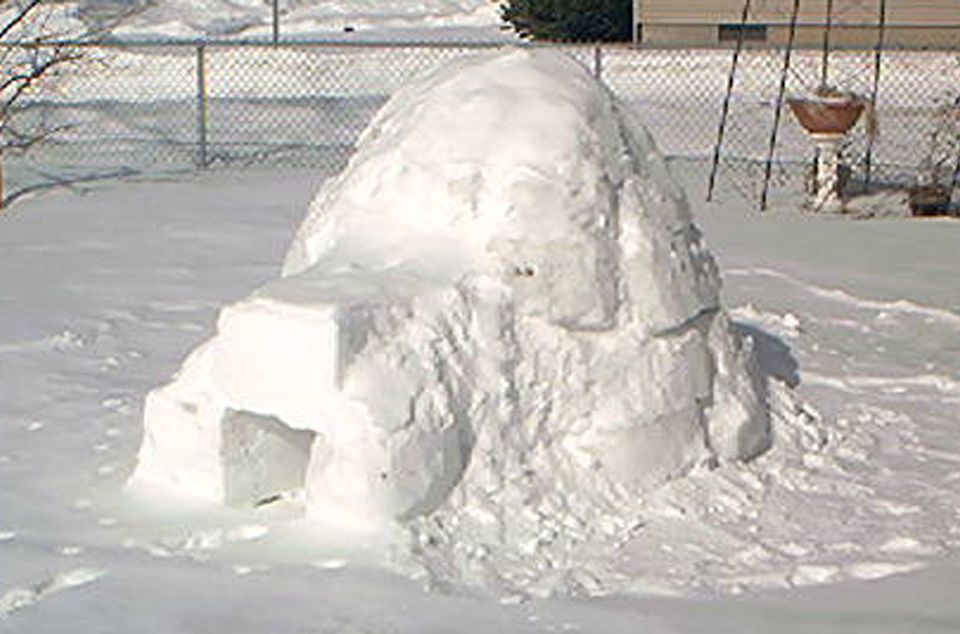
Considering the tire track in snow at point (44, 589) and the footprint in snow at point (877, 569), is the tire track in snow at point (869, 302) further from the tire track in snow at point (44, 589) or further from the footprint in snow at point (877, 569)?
the tire track in snow at point (44, 589)

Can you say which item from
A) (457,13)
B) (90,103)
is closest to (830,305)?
(90,103)

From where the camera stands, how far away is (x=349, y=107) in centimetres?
2036

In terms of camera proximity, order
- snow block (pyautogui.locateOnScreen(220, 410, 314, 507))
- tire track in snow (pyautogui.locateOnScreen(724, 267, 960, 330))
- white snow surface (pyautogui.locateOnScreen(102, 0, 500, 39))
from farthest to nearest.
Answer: white snow surface (pyautogui.locateOnScreen(102, 0, 500, 39))
tire track in snow (pyautogui.locateOnScreen(724, 267, 960, 330))
snow block (pyautogui.locateOnScreen(220, 410, 314, 507))

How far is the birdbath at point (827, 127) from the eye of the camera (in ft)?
42.1

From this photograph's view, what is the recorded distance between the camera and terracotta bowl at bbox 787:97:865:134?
12805 millimetres

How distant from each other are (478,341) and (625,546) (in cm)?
90

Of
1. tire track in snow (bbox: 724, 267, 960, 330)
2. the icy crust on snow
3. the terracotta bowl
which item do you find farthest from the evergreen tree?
the icy crust on snow

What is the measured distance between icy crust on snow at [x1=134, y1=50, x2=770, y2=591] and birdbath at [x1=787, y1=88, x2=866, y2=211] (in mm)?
6907

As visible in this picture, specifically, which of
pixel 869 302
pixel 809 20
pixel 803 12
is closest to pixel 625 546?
pixel 869 302

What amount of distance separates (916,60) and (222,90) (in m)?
10.7

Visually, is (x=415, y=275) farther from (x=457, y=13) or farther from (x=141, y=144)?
(x=457, y=13)

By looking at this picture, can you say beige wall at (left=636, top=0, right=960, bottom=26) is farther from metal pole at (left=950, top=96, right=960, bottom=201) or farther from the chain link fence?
metal pole at (left=950, top=96, right=960, bottom=201)

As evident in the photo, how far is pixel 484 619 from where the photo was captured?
475 centimetres

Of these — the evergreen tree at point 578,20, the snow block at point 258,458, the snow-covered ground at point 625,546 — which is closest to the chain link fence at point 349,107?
the evergreen tree at point 578,20
